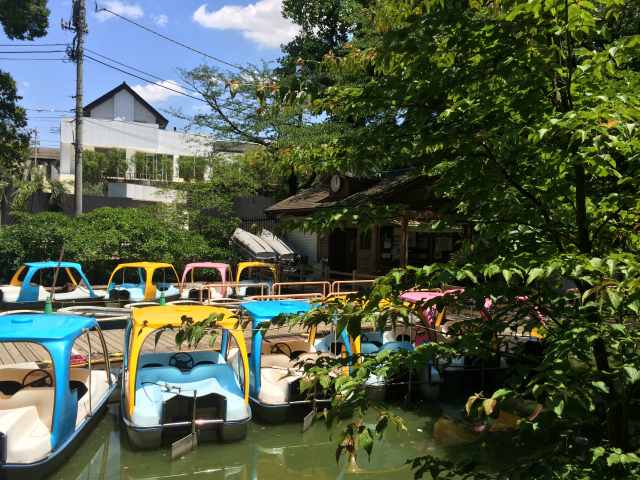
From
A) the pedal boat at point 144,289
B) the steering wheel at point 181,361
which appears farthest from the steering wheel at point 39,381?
the pedal boat at point 144,289

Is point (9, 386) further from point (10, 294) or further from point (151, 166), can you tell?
point (151, 166)

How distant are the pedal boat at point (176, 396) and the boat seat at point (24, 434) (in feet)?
4.00

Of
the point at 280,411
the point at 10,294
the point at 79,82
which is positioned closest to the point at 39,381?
the point at 280,411

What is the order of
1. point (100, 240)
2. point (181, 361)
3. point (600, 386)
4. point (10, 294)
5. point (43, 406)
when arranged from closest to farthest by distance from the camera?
point (600, 386) < point (43, 406) < point (181, 361) < point (10, 294) < point (100, 240)

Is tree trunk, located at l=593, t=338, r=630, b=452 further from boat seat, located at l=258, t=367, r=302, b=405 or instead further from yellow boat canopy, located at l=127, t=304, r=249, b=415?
boat seat, located at l=258, t=367, r=302, b=405

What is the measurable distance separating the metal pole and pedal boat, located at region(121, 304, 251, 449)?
1477 cm

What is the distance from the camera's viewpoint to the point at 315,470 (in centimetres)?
771

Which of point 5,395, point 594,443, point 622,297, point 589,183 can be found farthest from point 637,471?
point 5,395

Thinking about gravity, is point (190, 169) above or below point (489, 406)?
above

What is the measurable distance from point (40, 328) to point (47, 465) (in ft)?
5.26

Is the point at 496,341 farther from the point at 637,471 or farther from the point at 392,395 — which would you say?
the point at 392,395

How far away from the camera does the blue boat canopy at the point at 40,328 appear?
654 cm

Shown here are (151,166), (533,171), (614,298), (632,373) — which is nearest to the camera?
(614,298)

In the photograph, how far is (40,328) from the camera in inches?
270
